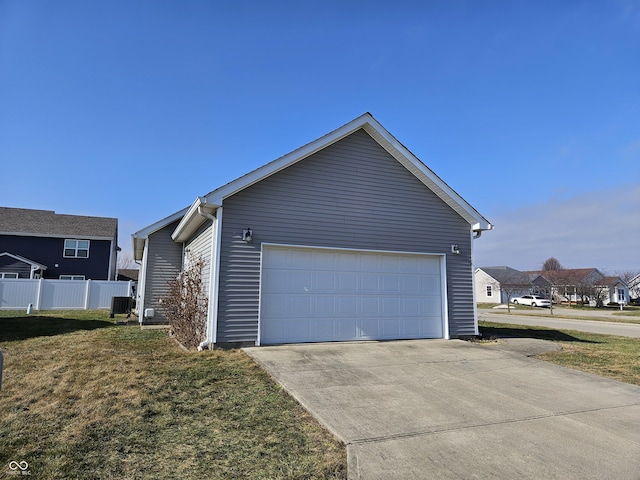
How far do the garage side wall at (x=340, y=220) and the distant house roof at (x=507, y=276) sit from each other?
42.4 metres

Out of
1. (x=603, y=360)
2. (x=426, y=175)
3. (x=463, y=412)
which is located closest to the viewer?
(x=463, y=412)

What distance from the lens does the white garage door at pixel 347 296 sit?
8.65m

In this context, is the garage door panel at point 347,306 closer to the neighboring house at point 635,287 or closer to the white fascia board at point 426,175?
the white fascia board at point 426,175

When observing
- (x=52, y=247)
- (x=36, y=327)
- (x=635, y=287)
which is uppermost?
(x=52, y=247)

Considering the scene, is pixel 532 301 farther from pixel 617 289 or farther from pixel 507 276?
pixel 617 289

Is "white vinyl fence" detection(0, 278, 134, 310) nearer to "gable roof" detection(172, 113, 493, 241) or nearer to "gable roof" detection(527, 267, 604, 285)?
"gable roof" detection(172, 113, 493, 241)

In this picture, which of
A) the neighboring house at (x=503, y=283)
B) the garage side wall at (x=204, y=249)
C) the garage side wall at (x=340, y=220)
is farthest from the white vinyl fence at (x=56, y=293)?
the neighboring house at (x=503, y=283)

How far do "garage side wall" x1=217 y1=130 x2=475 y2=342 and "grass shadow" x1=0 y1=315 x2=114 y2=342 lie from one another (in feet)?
Answer: 21.1

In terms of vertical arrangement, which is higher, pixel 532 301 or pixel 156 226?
pixel 156 226

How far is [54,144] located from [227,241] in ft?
23.7

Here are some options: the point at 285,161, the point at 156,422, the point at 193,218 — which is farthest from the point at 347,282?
the point at 156,422

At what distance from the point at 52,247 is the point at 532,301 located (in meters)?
48.5

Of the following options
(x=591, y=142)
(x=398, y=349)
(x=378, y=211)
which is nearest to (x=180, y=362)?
(x=398, y=349)

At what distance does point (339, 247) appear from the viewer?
9188 millimetres
